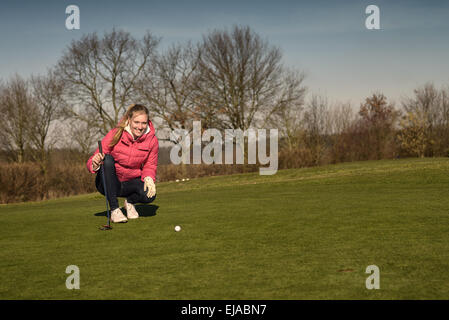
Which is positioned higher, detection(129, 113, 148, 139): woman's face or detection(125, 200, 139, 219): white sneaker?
detection(129, 113, 148, 139): woman's face

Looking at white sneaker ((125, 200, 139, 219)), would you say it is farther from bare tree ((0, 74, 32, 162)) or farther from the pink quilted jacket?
bare tree ((0, 74, 32, 162))

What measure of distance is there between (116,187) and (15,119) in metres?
40.8

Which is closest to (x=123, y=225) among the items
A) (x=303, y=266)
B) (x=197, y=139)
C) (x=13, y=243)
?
(x=13, y=243)

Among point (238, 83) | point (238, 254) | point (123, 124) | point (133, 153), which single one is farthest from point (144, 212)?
point (238, 83)

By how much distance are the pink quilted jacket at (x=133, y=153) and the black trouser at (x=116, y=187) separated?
0.39ft

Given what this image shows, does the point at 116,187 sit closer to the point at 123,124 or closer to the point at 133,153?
the point at 133,153

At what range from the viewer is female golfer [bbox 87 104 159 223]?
7027mm

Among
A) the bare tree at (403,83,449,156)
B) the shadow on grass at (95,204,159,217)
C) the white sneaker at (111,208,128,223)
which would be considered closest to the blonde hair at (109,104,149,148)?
the white sneaker at (111,208,128,223)

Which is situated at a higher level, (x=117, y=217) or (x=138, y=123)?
(x=138, y=123)

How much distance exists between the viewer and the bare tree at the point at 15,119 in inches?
1719

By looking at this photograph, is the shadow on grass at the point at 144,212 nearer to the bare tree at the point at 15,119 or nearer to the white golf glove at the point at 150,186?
the white golf glove at the point at 150,186

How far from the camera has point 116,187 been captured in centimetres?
747
